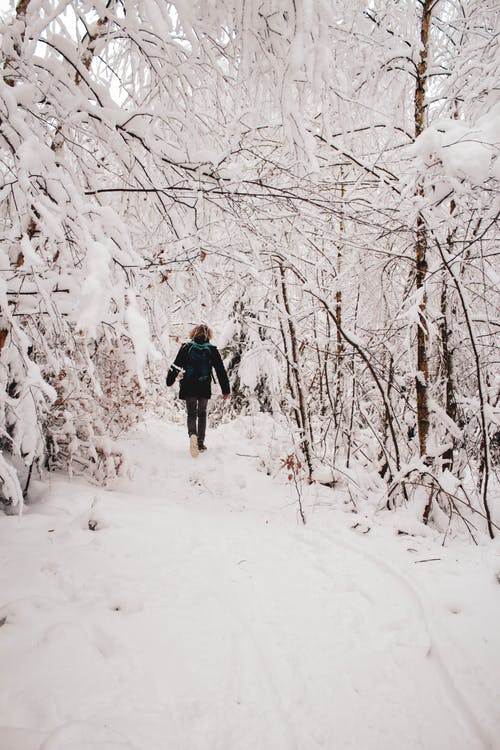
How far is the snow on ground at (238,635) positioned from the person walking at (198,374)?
2.46m

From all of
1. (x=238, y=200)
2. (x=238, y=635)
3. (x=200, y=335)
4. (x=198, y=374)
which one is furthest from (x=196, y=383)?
(x=238, y=635)

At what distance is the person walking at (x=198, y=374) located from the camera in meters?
5.54

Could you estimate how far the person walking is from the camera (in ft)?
18.2

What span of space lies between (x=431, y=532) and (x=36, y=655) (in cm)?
277

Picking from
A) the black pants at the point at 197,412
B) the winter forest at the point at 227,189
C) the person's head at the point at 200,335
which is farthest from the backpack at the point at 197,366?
the winter forest at the point at 227,189

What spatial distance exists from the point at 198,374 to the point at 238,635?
157 inches

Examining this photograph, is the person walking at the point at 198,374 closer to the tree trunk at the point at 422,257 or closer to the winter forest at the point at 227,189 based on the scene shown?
the winter forest at the point at 227,189

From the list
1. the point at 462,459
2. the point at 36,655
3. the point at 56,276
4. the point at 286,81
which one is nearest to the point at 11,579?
the point at 36,655

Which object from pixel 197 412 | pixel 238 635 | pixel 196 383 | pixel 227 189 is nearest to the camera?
pixel 238 635

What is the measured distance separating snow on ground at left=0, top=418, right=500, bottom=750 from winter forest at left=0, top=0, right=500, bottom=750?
0.13 metres

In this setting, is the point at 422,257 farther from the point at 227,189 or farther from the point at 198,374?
the point at 198,374

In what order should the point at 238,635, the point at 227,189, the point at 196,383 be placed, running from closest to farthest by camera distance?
1. the point at 238,635
2. the point at 227,189
3. the point at 196,383

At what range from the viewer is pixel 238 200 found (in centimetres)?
205

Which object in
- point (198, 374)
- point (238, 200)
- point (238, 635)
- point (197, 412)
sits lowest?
point (238, 635)
